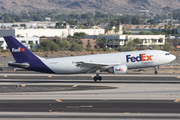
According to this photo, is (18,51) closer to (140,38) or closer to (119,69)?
(119,69)

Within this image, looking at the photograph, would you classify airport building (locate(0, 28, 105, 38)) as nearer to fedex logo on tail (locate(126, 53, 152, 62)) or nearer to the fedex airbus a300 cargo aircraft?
the fedex airbus a300 cargo aircraft

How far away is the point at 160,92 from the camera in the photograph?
33.6 m

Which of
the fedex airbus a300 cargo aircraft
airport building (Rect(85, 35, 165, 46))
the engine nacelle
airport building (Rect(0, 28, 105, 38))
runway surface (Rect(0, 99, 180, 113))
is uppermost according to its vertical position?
airport building (Rect(0, 28, 105, 38))

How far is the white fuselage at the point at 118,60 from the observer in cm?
4066

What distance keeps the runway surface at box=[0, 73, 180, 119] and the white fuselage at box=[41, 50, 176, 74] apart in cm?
208

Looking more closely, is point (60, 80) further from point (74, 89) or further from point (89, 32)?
point (89, 32)

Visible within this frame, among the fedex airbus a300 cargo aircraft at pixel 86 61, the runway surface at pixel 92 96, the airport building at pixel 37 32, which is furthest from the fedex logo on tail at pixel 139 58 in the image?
the airport building at pixel 37 32

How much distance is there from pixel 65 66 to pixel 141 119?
19.6 meters

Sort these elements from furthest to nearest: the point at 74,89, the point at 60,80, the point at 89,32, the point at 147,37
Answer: the point at 89,32
the point at 147,37
the point at 60,80
the point at 74,89

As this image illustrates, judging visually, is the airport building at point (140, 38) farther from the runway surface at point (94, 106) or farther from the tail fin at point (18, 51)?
the runway surface at point (94, 106)

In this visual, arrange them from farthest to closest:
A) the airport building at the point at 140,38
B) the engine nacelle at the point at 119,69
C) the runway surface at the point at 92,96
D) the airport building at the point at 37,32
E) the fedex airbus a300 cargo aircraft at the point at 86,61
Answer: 1. the airport building at the point at 37,32
2. the airport building at the point at 140,38
3. the fedex airbus a300 cargo aircraft at the point at 86,61
4. the engine nacelle at the point at 119,69
5. the runway surface at the point at 92,96

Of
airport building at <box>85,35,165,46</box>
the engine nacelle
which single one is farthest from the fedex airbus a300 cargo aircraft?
airport building at <box>85,35,165,46</box>

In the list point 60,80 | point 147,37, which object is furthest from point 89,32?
point 60,80

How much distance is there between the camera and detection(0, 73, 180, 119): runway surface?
2586 centimetres
